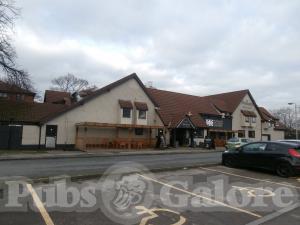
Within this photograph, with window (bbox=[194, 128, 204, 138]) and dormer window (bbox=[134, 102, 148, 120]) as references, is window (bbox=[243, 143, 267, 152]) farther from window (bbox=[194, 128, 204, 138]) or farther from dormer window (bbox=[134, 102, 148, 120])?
window (bbox=[194, 128, 204, 138])

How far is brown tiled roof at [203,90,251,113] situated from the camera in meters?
51.4

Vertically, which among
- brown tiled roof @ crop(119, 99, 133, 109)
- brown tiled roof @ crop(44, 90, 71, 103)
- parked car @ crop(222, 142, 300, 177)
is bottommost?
parked car @ crop(222, 142, 300, 177)

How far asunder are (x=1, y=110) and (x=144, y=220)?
1097 inches

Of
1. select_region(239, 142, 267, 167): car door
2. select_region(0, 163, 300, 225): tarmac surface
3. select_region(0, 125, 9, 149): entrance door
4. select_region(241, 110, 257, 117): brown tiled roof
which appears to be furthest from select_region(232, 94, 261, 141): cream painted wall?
select_region(0, 163, 300, 225): tarmac surface

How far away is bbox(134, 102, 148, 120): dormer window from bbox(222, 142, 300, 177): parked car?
70.4ft

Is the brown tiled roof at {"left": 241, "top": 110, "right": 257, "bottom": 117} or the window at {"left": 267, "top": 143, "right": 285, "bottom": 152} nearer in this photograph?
the window at {"left": 267, "top": 143, "right": 285, "bottom": 152}

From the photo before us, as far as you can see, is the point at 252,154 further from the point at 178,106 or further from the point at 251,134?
the point at 251,134

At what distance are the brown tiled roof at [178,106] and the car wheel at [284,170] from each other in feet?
81.0

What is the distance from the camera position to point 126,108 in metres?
36.8

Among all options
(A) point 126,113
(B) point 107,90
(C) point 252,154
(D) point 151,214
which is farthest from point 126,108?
(D) point 151,214

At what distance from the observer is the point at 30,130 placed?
3109cm

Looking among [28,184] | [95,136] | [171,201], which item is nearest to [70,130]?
[95,136]

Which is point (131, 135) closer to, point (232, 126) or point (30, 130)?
point (30, 130)

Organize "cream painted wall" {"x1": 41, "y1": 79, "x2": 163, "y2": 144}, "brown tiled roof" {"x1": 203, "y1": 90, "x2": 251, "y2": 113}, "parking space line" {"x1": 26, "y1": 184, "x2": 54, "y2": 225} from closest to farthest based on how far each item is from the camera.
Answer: "parking space line" {"x1": 26, "y1": 184, "x2": 54, "y2": 225} → "cream painted wall" {"x1": 41, "y1": 79, "x2": 163, "y2": 144} → "brown tiled roof" {"x1": 203, "y1": 90, "x2": 251, "y2": 113}
